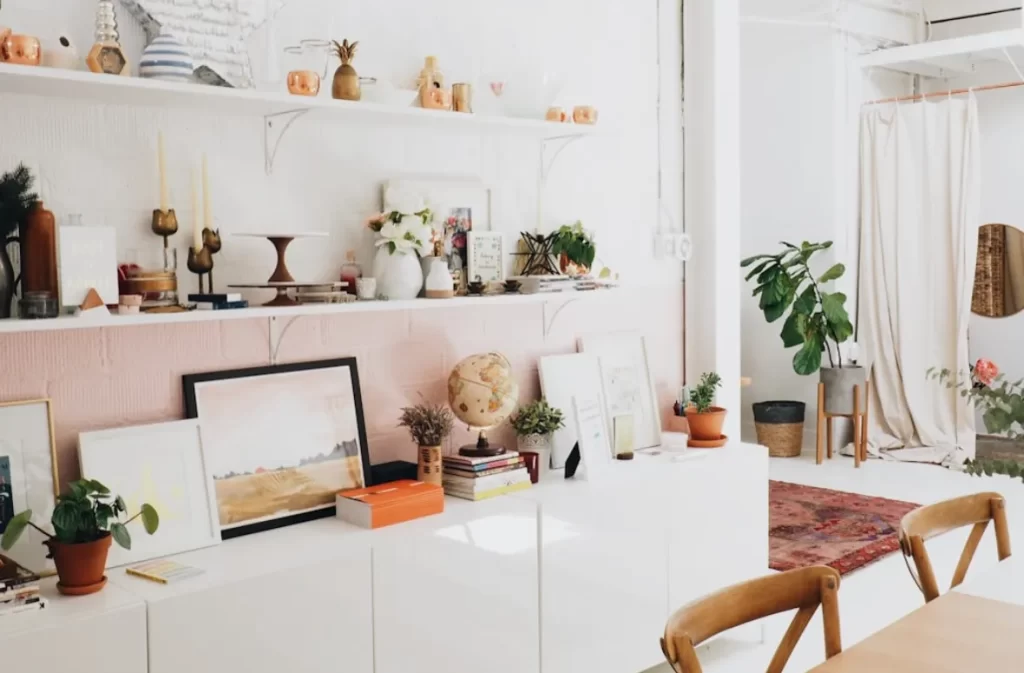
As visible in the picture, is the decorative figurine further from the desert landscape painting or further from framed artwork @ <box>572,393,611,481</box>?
framed artwork @ <box>572,393,611,481</box>

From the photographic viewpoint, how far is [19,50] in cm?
211

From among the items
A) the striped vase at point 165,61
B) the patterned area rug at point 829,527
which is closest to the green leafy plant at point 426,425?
the striped vase at point 165,61

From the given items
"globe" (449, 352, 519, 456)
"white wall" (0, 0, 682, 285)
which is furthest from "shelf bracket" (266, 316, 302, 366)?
"globe" (449, 352, 519, 456)

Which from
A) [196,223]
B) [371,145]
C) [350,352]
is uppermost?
[371,145]

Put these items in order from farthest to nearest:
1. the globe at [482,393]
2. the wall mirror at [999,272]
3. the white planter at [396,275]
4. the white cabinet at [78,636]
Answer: the wall mirror at [999,272]
the globe at [482,393]
the white planter at [396,275]
the white cabinet at [78,636]

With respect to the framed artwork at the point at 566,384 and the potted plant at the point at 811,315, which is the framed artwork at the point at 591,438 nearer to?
the framed artwork at the point at 566,384

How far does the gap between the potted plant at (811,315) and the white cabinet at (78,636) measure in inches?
196

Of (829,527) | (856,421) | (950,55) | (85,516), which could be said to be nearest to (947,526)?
(85,516)

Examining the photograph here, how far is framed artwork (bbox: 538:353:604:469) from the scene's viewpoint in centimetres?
339

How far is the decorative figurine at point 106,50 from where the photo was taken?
225 cm

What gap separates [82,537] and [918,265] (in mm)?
Result: 5586

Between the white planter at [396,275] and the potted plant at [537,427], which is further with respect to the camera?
the potted plant at [537,427]

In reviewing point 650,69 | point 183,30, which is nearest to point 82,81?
point 183,30

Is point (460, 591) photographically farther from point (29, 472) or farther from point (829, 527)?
point (829, 527)
